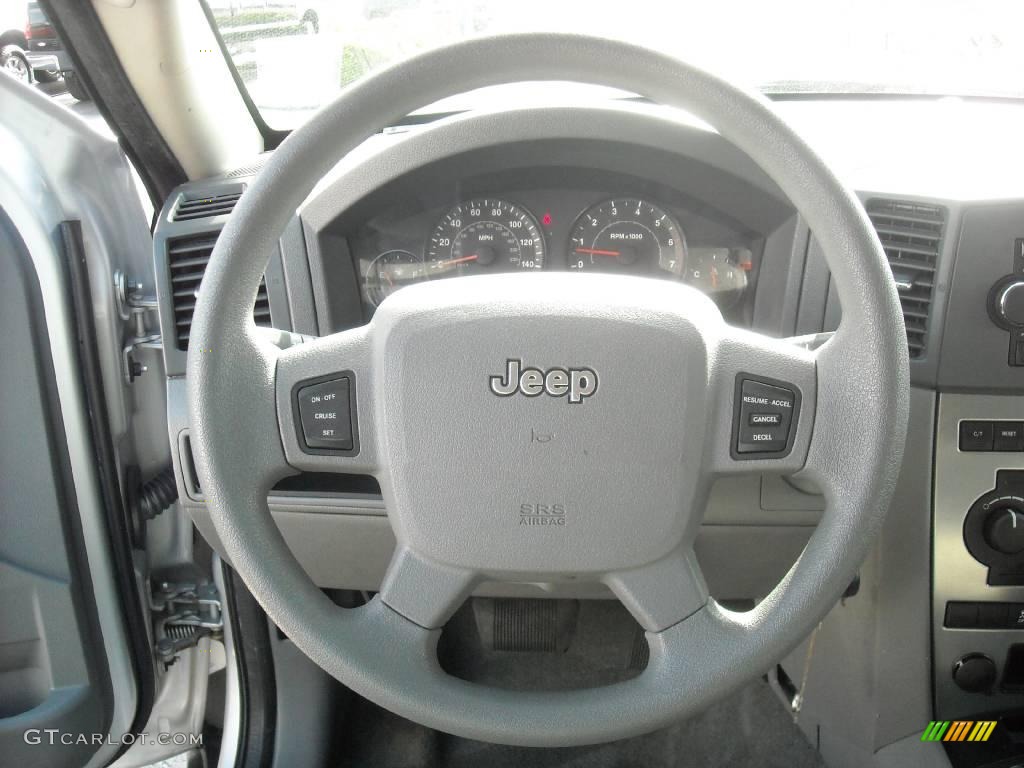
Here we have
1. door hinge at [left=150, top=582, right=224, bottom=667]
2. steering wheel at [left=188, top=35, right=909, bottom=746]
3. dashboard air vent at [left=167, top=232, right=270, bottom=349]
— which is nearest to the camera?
steering wheel at [left=188, top=35, right=909, bottom=746]

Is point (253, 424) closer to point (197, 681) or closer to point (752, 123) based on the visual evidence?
point (752, 123)

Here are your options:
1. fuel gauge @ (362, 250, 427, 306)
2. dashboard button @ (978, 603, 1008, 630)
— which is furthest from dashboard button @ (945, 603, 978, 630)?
fuel gauge @ (362, 250, 427, 306)

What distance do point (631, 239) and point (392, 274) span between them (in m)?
0.36

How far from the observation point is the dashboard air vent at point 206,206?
1.52m

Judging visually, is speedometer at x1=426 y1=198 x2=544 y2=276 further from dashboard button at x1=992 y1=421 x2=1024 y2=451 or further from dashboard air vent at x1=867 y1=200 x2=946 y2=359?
dashboard button at x1=992 y1=421 x2=1024 y2=451

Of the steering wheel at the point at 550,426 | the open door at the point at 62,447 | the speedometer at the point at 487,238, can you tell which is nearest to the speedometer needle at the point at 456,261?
the speedometer at the point at 487,238

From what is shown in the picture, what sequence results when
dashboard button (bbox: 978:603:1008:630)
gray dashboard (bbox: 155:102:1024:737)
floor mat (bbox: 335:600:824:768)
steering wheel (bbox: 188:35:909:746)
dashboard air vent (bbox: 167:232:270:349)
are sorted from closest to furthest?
steering wheel (bbox: 188:35:909:746) → gray dashboard (bbox: 155:102:1024:737) → dashboard air vent (bbox: 167:232:270:349) → dashboard button (bbox: 978:603:1008:630) → floor mat (bbox: 335:600:824:768)

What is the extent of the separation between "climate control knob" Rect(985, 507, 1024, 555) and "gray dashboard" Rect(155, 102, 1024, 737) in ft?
0.14

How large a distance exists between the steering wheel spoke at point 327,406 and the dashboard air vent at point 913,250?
31.3 inches

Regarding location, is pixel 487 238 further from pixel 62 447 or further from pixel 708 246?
pixel 62 447

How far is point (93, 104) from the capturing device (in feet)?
5.51

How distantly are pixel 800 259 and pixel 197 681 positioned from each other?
4.43 feet

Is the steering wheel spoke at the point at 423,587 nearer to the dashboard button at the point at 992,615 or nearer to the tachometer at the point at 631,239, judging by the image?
the tachometer at the point at 631,239

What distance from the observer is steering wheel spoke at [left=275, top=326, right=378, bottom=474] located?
107 cm
